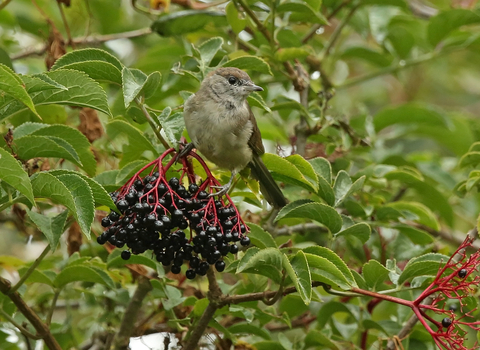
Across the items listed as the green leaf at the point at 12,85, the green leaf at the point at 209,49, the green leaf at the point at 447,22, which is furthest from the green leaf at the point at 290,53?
the green leaf at the point at 12,85

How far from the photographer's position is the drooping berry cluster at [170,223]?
2.55m

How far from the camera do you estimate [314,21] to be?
160 inches

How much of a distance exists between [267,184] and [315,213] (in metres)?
0.70

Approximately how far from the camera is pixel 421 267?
282 cm

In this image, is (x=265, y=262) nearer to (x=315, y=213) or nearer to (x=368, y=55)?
(x=315, y=213)

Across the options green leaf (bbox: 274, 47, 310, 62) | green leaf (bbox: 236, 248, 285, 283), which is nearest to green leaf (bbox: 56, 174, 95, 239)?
green leaf (bbox: 236, 248, 285, 283)

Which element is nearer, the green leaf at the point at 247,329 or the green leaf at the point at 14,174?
the green leaf at the point at 14,174

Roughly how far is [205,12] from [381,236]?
6.18 ft

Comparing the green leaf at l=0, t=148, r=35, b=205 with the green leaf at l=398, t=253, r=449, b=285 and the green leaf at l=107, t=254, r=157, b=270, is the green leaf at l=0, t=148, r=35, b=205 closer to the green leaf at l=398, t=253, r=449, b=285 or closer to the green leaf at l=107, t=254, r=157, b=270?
the green leaf at l=107, t=254, r=157, b=270

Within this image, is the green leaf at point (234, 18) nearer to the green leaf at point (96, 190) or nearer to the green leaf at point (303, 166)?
the green leaf at point (303, 166)

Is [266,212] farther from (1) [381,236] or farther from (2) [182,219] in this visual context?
(2) [182,219]

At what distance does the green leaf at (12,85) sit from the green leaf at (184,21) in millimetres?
1877

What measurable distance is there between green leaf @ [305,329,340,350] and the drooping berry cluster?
93 cm

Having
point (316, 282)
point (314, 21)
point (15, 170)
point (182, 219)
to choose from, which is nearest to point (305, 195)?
point (314, 21)
